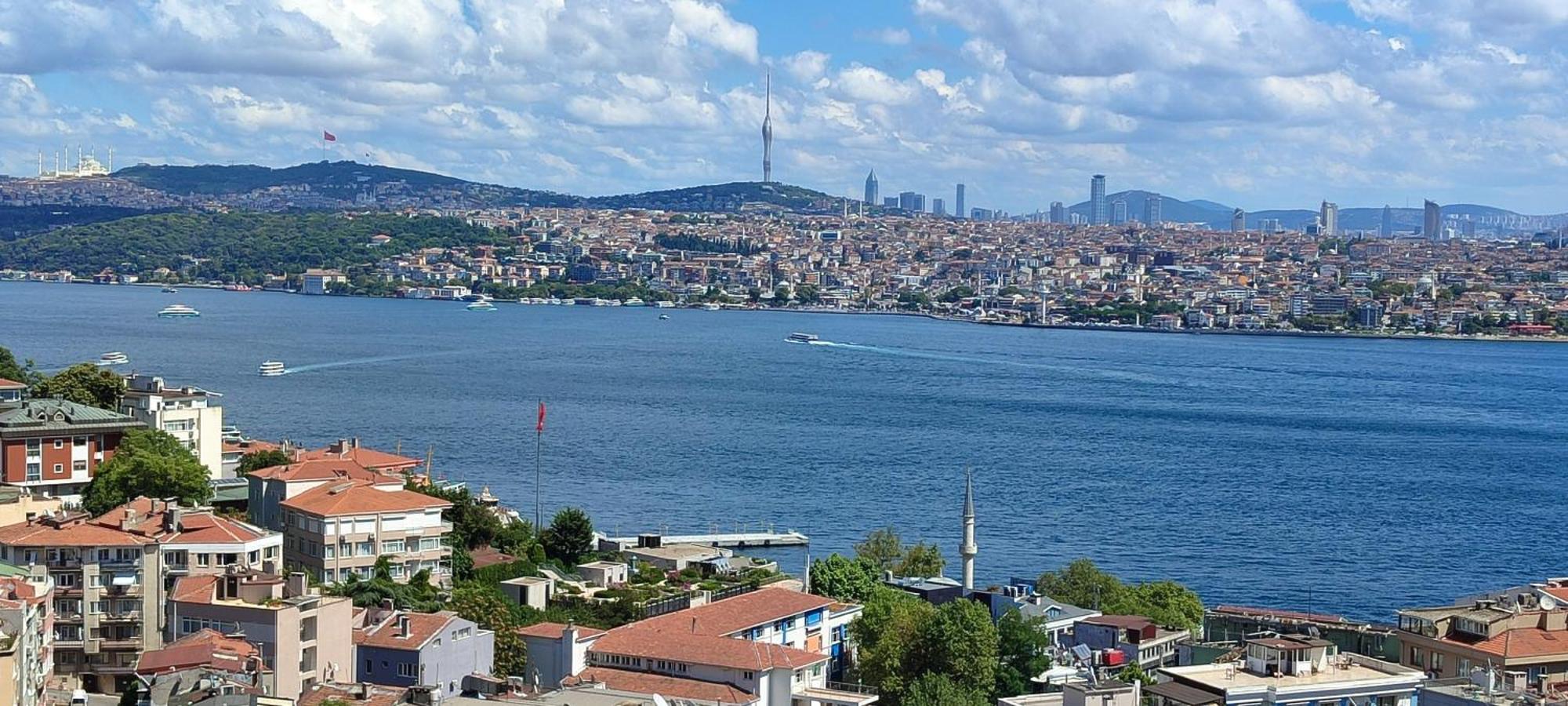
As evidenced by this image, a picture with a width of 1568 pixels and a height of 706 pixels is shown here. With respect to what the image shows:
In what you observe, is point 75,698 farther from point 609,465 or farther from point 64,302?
point 64,302

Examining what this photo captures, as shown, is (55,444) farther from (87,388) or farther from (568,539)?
(568,539)

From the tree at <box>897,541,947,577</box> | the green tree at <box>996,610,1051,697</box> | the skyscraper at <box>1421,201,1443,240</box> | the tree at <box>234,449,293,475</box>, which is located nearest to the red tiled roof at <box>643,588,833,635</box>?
the green tree at <box>996,610,1051,697</box>

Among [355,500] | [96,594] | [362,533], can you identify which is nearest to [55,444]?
[355,500]

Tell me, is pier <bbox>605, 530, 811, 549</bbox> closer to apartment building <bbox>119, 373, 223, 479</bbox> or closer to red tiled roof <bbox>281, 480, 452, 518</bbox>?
apartment building <bbox>119, 373, 223, 479</bbox>

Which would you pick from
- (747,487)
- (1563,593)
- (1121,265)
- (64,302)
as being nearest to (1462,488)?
(747,487)

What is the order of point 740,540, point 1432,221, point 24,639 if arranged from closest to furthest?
point 24,639 < point 740,540 < point 1432,221
